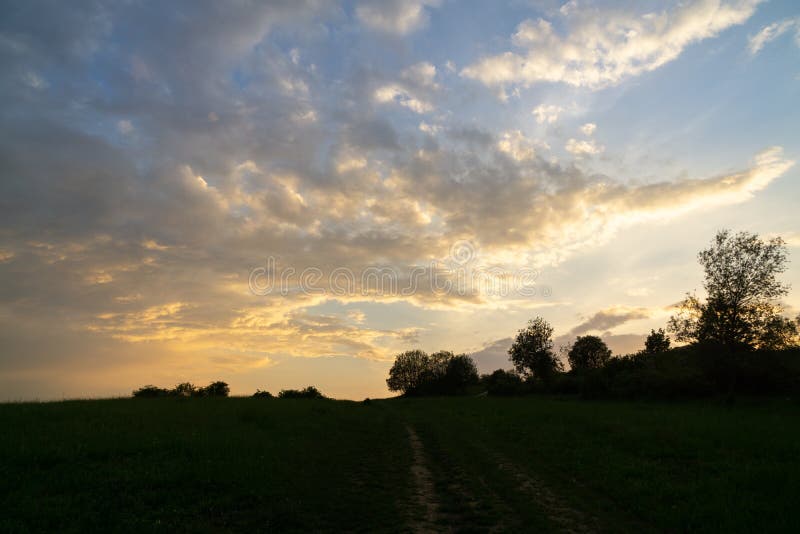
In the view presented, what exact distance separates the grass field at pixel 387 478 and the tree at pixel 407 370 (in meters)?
149

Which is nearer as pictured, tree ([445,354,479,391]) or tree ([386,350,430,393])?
tree ([445,354,479,391])

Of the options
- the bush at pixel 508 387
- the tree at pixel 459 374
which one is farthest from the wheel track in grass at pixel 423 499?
the tree at pixel 459 374

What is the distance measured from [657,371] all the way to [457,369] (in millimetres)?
81882

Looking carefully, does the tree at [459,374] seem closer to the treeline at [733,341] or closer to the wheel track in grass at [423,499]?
the treeline at [733,341]

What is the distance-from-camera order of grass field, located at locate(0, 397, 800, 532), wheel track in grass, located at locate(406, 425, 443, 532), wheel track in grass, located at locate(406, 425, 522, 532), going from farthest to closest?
grass field, located at locate(0, 397, 800, 532)
wheel track in grass, located at locate(406, 425, 443, 532)
wheel track in grass, located at locate(406, 425, 522, 532)

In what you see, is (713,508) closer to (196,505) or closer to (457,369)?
(196,505)

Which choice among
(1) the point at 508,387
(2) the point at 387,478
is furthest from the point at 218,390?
(2) the point at 387,478

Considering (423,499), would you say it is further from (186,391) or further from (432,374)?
(432,374)

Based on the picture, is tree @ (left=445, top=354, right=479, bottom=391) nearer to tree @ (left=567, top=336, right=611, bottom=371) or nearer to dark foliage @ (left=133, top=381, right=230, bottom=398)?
tree @ (left=567, top=336, right=611, bottom=371)

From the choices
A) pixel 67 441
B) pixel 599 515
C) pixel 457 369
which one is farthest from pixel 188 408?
pixel 457 369

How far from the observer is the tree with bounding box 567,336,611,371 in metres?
127

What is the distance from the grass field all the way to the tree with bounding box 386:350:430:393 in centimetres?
14905

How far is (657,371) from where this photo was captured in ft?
193

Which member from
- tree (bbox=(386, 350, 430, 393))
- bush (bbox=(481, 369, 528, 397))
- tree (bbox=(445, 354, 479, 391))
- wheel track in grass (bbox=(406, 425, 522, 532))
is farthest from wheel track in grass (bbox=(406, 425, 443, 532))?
tree (bbox=(386, 350, 430, 393))
